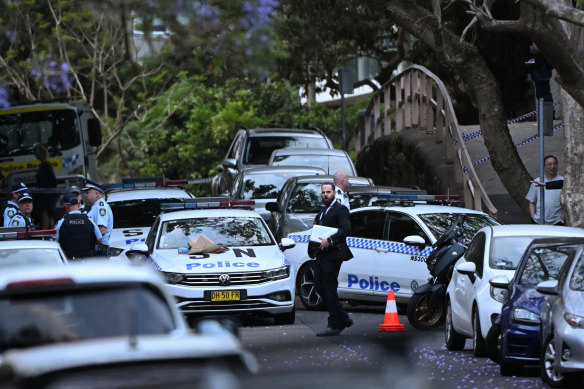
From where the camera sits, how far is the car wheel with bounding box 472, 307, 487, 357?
12840 mm

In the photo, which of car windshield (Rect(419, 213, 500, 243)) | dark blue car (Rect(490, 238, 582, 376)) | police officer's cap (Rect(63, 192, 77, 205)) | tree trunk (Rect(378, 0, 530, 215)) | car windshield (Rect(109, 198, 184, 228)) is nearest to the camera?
dark blue car (Rect(490, 238, 582, 376))

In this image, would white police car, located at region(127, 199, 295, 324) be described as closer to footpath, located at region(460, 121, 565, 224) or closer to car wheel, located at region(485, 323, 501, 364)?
car wheel, located at region(485, 323, 501, 364)

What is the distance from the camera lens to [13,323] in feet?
20.8

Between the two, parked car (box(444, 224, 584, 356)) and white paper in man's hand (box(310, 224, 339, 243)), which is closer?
parked car (box(444, 224, 584, 356))

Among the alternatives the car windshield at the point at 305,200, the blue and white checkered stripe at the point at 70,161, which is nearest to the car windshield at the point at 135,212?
the car windshield at the point at 305,200

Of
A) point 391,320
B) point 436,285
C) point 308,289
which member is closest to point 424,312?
point 436,285

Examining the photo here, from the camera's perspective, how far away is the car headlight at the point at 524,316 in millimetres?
11594

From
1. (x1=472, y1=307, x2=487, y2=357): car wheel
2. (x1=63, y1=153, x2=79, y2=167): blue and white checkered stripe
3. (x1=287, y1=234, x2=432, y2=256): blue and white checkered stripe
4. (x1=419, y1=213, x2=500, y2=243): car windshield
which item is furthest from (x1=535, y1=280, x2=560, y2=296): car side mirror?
(x1=63, y1=153, x2=79, y2=167): blue and white checkered stripe

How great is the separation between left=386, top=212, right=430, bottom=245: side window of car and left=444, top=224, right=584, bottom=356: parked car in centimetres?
264

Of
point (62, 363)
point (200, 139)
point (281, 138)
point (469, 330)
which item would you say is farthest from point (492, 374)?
point (200, 139)

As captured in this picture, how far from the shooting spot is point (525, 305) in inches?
460

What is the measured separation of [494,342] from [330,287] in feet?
9.62

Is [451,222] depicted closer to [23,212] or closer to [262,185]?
[23,212]

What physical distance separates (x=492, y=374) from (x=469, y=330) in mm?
1343
